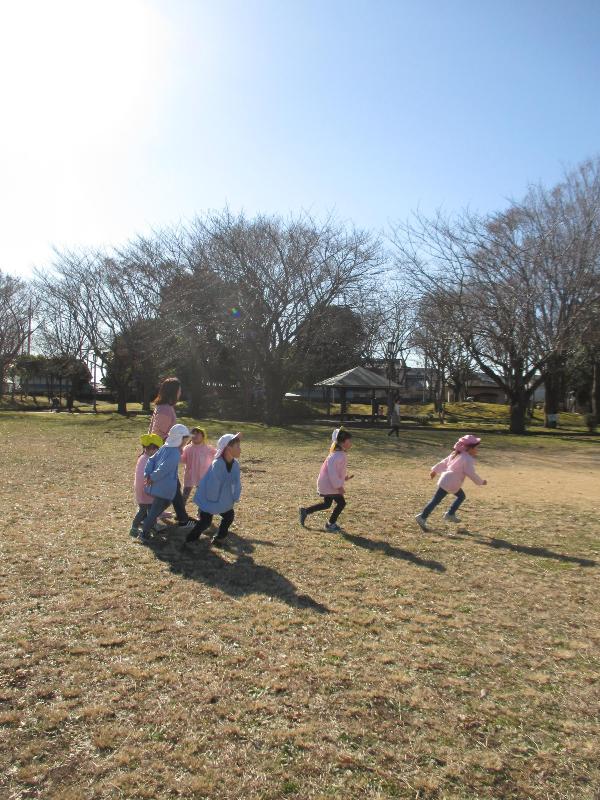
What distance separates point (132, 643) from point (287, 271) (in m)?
22.4

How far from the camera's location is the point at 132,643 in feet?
11.9

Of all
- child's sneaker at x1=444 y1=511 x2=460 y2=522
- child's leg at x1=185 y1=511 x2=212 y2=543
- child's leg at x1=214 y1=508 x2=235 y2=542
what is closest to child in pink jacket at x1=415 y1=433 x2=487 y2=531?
child's sneaker at x1=444 y1=511 x2=460 y2=522

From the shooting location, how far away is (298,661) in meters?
3.50

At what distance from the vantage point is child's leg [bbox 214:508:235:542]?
19.1 feet

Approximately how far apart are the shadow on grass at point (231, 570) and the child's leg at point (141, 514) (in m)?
0.42

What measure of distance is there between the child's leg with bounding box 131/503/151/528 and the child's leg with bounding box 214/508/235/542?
0.92m

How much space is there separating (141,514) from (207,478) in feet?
3.94

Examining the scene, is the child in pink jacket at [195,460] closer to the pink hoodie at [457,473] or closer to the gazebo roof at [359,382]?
the pink hoodie at [457,473]

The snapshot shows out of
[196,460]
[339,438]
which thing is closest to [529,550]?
[339,438]

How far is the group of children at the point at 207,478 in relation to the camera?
5.69 meters

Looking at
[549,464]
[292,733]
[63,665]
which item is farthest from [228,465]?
[549,464]

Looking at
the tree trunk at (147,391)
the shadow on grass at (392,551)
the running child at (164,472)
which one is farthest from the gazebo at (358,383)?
the running child at (164,472)

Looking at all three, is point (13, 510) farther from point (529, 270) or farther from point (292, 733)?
point (529, 270)

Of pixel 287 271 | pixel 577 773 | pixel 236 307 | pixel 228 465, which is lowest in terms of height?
pixel 577 773
